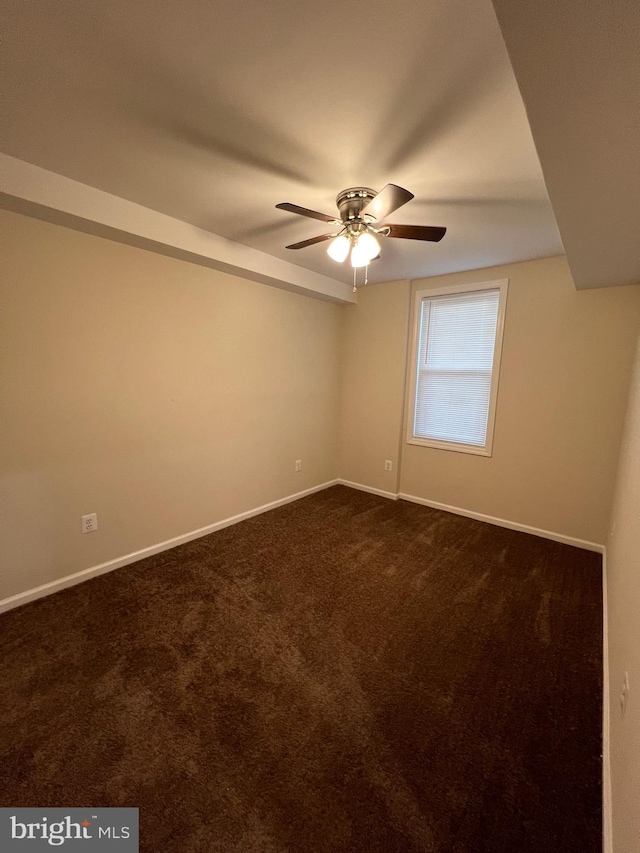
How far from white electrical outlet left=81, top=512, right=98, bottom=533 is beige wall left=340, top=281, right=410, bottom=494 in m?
2.78

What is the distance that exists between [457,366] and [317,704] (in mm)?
3097

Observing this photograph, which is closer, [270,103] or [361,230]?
[270,103]

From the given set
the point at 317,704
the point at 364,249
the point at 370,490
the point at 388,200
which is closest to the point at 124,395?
the point at 364,249

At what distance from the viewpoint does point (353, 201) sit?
1.91 metres

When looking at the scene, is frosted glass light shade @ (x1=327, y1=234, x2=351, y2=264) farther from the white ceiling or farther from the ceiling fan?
the white ceiling

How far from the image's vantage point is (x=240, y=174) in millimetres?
1801

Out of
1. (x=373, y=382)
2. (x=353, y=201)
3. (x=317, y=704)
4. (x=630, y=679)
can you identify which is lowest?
(x=317, y=704)

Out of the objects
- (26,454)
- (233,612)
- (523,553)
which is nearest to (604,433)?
(523,553)

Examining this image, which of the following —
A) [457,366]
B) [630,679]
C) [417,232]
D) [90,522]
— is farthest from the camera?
[457,366]

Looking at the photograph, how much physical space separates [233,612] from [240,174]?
2.46m

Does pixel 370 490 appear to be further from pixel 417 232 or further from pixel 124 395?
pixel 417 232

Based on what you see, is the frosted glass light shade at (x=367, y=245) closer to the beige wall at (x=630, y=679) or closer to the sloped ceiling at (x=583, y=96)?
the sloped ceiling at (x=583, y=96)

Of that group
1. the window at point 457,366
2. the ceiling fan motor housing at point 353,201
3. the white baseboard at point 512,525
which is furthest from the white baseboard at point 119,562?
the ceiling fan motor housing at point 353,201

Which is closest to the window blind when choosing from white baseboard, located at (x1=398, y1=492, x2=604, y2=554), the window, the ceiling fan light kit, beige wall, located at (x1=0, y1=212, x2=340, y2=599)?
the window
